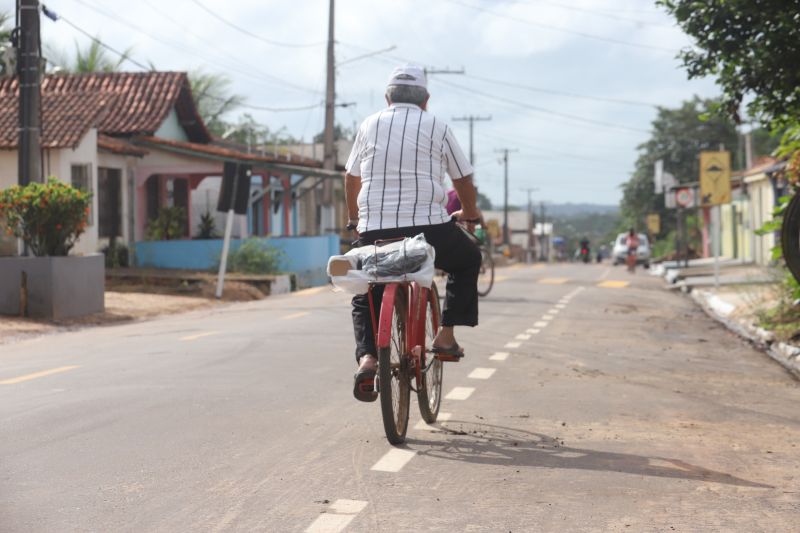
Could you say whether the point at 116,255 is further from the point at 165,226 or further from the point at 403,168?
the point at 403,168

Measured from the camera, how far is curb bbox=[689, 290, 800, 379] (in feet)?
41.0

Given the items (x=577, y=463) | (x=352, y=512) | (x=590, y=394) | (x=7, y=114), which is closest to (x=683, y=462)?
(x=577, y=463)

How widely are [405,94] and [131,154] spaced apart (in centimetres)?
2417

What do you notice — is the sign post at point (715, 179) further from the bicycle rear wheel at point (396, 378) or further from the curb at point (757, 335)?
the bicycle rear wheel at point (396, 378)

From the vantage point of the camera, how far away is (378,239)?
22.3ft

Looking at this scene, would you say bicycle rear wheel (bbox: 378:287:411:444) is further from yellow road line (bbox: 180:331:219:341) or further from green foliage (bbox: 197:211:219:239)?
green foliage (bbox: 197:211:219:239)

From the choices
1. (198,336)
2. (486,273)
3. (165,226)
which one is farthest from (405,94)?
(165,226)

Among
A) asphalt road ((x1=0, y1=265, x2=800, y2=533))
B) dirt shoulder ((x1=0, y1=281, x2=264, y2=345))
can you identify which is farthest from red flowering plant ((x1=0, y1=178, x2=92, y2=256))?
asphalt road ((x1=0, y1=265, x2=800, y2=533))

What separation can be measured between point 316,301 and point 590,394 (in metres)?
12.6

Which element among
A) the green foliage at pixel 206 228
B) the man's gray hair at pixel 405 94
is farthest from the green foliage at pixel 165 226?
the man's gray hair at pixel 405 94

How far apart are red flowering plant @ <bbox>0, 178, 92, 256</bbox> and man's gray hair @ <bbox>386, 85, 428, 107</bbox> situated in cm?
1173

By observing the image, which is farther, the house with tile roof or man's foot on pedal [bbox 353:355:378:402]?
the house with tile roof

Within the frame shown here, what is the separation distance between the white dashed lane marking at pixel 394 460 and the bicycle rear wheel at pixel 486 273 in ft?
46.7

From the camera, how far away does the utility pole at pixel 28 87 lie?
18.5m
